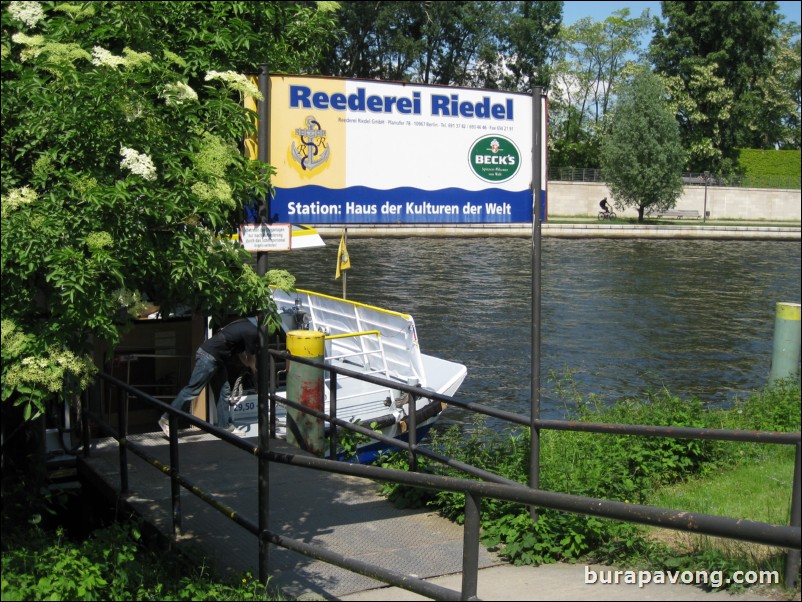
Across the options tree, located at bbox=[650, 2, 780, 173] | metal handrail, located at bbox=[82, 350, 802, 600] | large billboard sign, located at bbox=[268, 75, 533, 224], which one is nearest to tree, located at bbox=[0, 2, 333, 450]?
large billboard sign, located at bbox=[268, 75, 533, 224]

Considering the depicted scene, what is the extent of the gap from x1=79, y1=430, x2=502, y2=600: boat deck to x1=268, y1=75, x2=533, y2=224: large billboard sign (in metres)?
1.94

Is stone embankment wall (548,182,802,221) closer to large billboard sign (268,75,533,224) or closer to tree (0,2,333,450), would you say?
large billboard sign (268,75,533,224)

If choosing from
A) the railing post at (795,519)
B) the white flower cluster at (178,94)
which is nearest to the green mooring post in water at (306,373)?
the white flower cluster at (178,94)

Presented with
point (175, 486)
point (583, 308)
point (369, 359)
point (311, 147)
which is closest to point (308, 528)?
point (175, 486)

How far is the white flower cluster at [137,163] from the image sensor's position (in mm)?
4047

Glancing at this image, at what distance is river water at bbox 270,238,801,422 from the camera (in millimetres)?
17641

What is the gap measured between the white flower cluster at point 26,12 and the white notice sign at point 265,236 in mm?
1422

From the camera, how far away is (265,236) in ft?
16.3

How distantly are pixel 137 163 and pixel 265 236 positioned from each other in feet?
3.41

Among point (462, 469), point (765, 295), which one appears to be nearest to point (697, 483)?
point (462, 469)

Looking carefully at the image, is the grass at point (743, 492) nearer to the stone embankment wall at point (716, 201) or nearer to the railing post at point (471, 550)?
the railing post at point (471, 550)

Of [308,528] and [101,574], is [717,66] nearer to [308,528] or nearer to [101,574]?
[308,528]

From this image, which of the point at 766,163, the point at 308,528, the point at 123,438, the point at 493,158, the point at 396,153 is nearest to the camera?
the point at 396,153

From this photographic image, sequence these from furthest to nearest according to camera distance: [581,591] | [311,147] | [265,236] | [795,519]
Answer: [311,147], [265,236], [795,519], [581,591]
